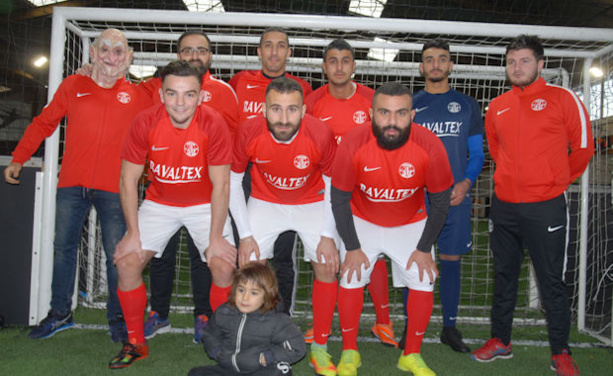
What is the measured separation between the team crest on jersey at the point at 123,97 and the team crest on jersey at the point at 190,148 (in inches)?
29.9

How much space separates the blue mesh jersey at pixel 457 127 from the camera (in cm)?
342

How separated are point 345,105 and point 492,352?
6.37 feet

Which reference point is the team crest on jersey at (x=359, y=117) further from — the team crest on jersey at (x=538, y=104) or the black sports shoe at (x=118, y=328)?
the black sports shoe at (x=118, y=328)

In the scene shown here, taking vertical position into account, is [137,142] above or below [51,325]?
above

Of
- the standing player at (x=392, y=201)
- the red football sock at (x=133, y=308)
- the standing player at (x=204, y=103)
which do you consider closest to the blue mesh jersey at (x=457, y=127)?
the standing player at (x=392, y=201)

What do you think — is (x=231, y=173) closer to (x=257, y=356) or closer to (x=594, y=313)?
(x=257, y=356)

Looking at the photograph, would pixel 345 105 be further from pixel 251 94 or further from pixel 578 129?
pixel 578 129

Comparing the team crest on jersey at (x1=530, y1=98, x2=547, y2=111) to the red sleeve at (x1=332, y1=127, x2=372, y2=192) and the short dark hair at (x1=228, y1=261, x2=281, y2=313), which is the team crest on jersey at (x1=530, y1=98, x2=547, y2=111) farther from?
the short dark hair at (x1=228, y1=261, x2=281, y2=313)

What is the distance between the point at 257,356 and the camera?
2533 mm

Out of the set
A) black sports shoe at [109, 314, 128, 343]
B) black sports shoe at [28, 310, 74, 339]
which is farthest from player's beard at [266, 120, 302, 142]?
black sports shoe at [28, 310, 74, 339]

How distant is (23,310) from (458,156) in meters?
3.30

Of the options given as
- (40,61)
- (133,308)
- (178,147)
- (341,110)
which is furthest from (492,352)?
(40,61)

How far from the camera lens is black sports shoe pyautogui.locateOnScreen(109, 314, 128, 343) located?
329cm

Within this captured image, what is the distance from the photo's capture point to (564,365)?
9.63 ft
